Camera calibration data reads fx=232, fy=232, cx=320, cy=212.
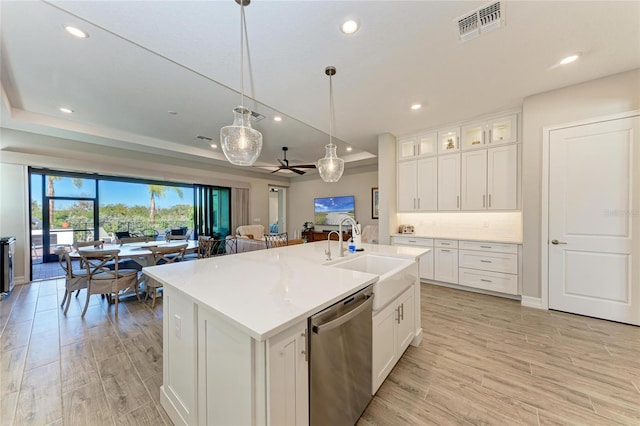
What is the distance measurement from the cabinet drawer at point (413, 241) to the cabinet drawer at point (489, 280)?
66 cm

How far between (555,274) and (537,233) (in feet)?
1.84

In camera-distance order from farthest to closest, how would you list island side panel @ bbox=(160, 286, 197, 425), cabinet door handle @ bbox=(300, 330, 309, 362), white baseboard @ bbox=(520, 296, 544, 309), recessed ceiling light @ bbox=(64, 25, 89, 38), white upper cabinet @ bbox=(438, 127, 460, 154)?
white upper cabinet @ bbox=(438, 127, 460, 154), white baseboard @ bbox=(520, 296, 544, 309), recessed ceiling light @ bbox=(64, 25, 89, 38), island side panel @ bbox=(160, 286, 197, 425), cabinet door handle @ bbox=(300, 330, 309, 362)

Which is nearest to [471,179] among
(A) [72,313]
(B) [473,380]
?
(B) [473,380]

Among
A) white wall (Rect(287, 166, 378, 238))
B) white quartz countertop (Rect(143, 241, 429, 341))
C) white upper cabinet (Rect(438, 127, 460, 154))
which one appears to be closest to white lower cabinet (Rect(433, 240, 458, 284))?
white upper cabinet (Rect(438, 127, 460, 154))

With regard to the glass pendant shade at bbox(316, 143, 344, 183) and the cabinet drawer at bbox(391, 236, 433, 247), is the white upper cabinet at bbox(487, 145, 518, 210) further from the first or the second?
the glass pendant shade at bbox(316, 143, 344, 183)

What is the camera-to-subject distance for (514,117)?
11.6ft

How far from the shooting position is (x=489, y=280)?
3668 mm

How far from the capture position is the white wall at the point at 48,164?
4.29m

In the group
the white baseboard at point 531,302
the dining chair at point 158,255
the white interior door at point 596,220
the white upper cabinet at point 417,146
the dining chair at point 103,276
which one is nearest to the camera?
the white interior door at point 596,220

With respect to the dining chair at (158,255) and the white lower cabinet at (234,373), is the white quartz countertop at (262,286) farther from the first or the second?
the dining chair at (158,255)

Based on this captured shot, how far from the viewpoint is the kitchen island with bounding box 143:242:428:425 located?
38.2 inches

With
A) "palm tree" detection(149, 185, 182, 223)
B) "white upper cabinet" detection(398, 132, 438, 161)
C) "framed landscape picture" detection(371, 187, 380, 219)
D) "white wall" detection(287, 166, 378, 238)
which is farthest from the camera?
"white wall" detection(287, 166, 378, 238)

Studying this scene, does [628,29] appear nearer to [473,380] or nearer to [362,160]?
[473,380]

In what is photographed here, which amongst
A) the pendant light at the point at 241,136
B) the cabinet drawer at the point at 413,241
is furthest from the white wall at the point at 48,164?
the cabinet drawer at the point at 413,241
